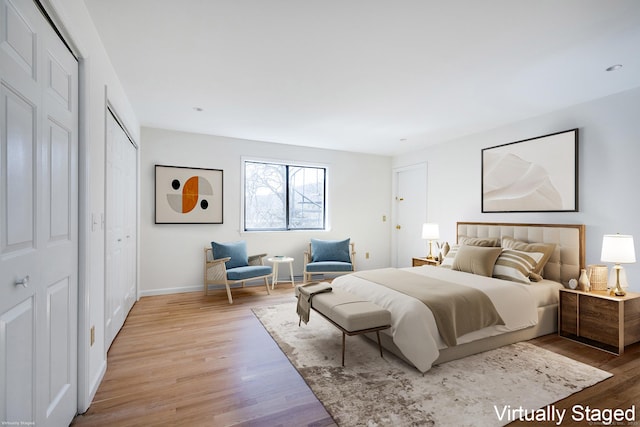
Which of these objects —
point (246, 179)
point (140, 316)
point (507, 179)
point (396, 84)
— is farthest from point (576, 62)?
point (140, 316)

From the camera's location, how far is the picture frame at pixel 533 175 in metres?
3.50

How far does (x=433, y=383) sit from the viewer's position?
221cm

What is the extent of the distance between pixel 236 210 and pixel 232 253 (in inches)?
31.9

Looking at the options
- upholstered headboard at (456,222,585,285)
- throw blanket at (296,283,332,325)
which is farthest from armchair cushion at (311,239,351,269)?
upholstered headboard at (456,222,585,285)

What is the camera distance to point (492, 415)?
6.11ft

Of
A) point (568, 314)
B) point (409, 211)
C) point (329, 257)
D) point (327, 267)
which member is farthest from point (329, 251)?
point (568, 314)

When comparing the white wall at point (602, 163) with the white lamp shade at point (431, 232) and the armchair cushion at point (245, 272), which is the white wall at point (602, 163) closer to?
the white lamp shade at point (431, 232)

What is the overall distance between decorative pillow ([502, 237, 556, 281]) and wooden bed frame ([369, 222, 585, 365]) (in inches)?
5.1

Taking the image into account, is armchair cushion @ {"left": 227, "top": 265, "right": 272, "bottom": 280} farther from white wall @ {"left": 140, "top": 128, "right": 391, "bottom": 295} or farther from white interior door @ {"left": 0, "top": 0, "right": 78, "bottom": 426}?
white interior door @ {"left": 0, "top": 0, "right": 78, "bottom": 426}

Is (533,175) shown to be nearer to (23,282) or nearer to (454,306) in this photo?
(454,306)

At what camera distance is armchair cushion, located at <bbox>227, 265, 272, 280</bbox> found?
14.2 ft

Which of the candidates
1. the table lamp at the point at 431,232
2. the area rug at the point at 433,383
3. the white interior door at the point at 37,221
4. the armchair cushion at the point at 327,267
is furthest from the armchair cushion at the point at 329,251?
the white interior door at the point at 37,221

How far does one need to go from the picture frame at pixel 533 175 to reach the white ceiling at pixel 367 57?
42 centimetres

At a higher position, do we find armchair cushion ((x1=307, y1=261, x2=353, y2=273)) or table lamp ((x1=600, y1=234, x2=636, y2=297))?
table lamp ((x1=600, y1=234, x2=636, y2=297))
